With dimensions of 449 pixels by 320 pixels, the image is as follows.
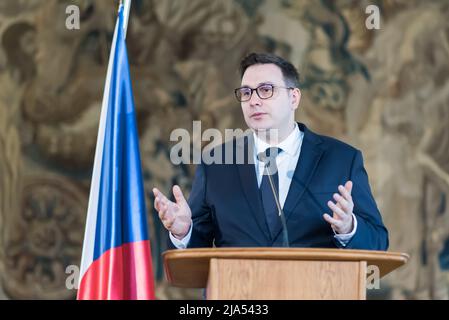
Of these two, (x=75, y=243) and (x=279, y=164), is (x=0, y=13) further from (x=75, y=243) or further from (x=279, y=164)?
(x=279, y=164)

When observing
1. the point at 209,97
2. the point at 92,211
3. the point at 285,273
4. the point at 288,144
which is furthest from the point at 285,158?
the point at 209,97

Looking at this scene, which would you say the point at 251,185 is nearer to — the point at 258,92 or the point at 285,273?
the point at 258,92

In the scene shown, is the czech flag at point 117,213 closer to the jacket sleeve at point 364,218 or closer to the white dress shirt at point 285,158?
the white dress shirt at point 285,158

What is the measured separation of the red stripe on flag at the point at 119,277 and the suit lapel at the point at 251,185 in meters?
0.64

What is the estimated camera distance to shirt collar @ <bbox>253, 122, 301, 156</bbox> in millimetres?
4656

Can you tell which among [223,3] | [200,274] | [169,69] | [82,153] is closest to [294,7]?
[223,3]

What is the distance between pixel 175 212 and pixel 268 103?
952 millimetres

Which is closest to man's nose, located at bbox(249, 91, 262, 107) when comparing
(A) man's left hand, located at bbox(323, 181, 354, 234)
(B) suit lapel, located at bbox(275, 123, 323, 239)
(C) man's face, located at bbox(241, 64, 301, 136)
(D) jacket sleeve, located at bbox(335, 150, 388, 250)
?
(C) man's face, located at bbox(241, 64, 301, 136)

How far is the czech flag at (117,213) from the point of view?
12.7 ft

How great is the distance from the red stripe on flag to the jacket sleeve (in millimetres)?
877

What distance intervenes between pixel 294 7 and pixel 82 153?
8.22 feet

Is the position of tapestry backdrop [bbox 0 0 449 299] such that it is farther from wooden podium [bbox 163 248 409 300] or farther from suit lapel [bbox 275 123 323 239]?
wooden podium [bbox 163 248 409 300]

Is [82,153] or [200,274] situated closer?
[200,274]

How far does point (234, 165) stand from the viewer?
15.0 ft
